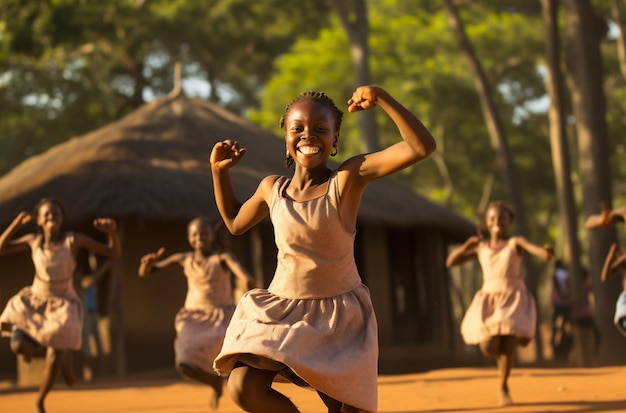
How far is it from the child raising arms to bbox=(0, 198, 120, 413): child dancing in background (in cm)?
430

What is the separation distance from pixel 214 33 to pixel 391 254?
9.58 metres

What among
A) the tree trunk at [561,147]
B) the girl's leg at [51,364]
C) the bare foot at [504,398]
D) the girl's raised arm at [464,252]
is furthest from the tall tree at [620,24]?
the girl's leg at [51,364]

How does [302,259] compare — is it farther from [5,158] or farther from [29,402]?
[5,158]

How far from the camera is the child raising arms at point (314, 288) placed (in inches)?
192

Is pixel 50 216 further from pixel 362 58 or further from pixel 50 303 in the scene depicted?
pixel 362 58

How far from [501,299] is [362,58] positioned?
540 inches

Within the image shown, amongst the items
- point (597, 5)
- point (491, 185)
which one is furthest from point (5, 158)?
point (597, 5)

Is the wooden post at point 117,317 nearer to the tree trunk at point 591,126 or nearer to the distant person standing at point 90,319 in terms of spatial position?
the distant person standing at point 90,319

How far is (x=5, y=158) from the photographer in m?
32.8

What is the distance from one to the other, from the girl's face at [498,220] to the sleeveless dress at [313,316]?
5060 millimetres

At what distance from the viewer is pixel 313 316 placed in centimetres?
502

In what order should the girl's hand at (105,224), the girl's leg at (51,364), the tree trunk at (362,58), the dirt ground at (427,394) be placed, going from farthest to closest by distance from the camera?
the tree trunk at (362,58) < the dirt ground at (427,394) < the girl's leg at (51,364) < the girl's hand at (105,224)

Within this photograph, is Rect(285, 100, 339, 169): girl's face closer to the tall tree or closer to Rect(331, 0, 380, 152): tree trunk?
Rect(331, 0, 380, 152): tree trunk

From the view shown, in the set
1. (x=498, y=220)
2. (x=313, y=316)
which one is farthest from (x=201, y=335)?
(x=313, y=316)
